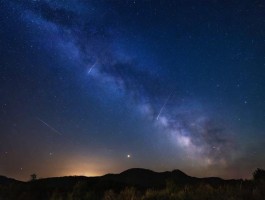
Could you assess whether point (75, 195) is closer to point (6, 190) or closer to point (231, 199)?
point (6, 190)

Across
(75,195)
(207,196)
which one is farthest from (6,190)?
(207,196)

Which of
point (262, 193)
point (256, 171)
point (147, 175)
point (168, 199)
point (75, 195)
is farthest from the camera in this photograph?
point (147, 175)

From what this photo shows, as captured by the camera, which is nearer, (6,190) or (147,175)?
(6,190)

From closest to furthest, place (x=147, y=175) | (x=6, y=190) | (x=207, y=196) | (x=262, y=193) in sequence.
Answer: (x=262, y=193) < (x=207, y=196) < (x=6, y=190) < (x=147, y=175)

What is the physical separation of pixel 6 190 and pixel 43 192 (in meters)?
2.53

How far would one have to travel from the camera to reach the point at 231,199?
9.93 m

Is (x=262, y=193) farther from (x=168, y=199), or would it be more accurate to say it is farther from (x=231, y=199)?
(x=168, y=199)

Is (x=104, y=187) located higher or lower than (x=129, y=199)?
higher

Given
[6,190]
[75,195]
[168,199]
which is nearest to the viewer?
[168,199]

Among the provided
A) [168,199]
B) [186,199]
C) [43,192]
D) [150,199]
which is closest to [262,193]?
[186,199]

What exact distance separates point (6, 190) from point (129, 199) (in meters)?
11.9

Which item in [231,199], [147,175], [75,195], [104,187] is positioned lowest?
[231,199]

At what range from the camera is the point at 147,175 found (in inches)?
1841

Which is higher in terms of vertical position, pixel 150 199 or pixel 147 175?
pixel 147 175
